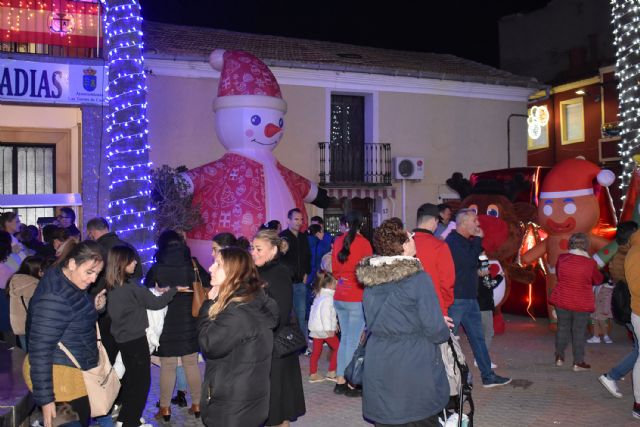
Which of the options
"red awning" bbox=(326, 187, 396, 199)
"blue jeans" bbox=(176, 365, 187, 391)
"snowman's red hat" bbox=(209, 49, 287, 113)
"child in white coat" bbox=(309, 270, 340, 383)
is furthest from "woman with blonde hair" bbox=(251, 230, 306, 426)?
"red awning" bbox=(326, 187, 396, 199)

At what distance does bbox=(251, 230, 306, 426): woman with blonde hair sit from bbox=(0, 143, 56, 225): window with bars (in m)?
9.56

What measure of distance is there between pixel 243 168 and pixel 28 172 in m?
4.76

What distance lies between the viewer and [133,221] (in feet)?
30.6

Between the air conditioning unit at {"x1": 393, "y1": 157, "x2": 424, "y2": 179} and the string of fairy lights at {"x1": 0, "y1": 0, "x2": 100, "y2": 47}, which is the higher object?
the string of fairy lights at {"x1": 0, "y1": 0, "x2": 100, "y2": 47}

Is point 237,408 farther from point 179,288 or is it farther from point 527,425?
point 527,425

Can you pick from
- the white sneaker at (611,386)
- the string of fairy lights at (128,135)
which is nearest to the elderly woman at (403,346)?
the white sneaker at (611,386)

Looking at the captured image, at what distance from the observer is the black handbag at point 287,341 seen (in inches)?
177

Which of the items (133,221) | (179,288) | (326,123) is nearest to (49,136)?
(133,221)

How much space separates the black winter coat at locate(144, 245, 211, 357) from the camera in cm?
587

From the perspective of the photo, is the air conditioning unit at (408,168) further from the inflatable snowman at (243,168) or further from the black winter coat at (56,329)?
the black winter coat at (56,329)

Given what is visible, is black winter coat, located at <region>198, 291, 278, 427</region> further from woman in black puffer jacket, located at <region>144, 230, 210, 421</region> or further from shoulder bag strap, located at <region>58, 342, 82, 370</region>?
woman in black puffer jacket, located at <region>144, 230, 210, 421</region>

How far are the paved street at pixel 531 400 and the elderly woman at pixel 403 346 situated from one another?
7.11 feet

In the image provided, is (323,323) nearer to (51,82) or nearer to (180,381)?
(180,381)

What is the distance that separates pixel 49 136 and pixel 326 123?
20.3 ft
